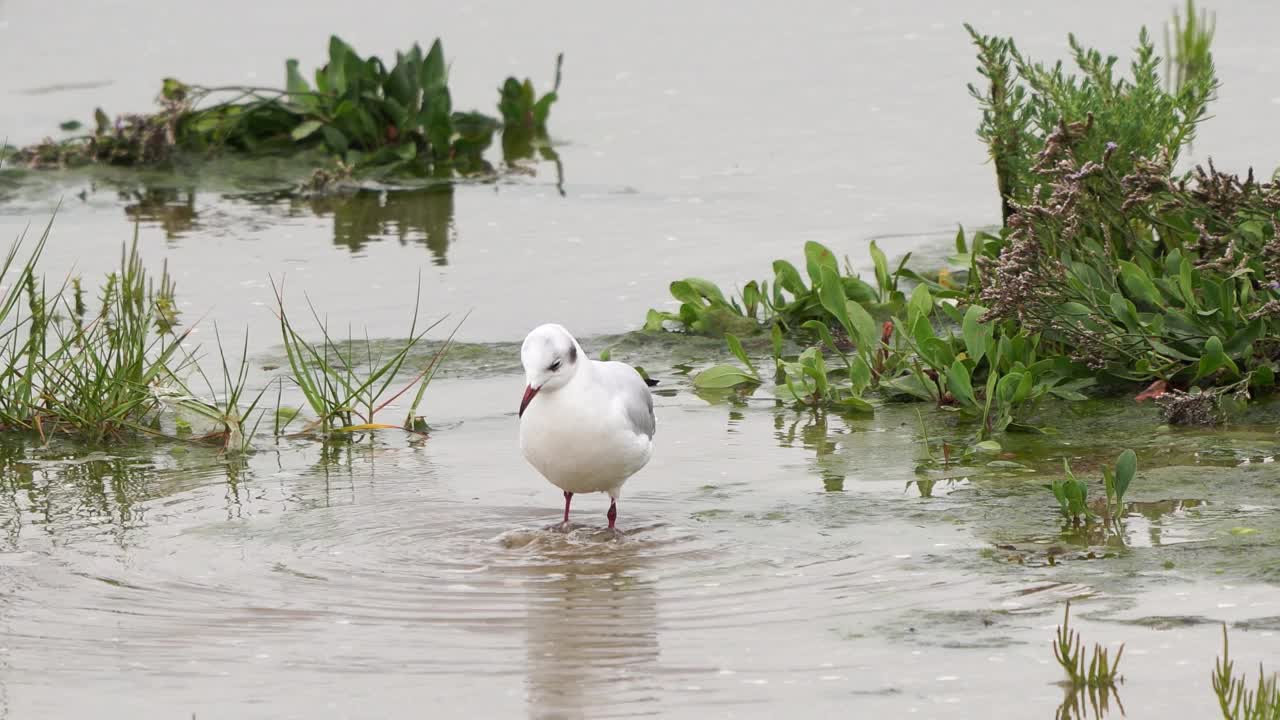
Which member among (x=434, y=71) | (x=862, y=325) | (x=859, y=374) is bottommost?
(x=859, y=374)

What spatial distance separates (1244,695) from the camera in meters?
4.57

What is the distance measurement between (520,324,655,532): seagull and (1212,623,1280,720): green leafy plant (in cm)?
241

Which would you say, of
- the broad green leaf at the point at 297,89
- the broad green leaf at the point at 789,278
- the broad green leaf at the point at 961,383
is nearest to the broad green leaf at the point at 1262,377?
the broad green leaf at the point at 961,383

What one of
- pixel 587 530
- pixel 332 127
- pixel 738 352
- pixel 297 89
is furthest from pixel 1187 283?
pixel 297 89

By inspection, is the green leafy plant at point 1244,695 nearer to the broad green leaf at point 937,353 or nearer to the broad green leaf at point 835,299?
the broad green leaf at point 937,353

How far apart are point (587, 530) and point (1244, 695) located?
9.20 feet

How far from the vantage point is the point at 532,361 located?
607 centimetres

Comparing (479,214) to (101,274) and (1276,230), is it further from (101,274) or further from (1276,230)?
(1276,230)

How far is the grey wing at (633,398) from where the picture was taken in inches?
257

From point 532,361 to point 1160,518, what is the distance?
2.37 m

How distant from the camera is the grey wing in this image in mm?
6527

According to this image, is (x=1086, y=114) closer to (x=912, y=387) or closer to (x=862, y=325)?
(x=862, y=325)

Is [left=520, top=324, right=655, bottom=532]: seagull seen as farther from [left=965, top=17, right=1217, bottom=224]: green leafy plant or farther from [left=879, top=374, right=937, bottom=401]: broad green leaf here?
[left=965, top=17, right=1217, bottom=224]: green leafy plant

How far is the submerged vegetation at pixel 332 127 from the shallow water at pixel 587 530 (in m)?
0.70
